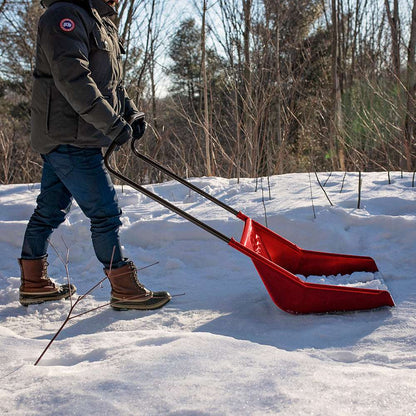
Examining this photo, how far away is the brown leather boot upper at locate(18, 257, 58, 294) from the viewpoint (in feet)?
9.39

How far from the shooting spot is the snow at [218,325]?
1.36 m

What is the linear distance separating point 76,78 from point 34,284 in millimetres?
1298

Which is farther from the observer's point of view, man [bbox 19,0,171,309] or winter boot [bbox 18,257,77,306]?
winter boot [bbox 18,257,77,306]

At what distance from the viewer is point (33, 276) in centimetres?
287

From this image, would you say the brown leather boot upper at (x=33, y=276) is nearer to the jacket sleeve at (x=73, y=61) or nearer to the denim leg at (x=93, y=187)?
the denim leg at (x=93, y=187)

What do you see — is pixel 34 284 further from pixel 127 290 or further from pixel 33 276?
pixel 127 290

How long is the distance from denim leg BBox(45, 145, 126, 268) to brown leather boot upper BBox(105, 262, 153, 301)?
12 centimetres

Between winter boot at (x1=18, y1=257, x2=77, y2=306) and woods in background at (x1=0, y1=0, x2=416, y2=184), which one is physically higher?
woods in background at (x1=0, y1=0, x2=416, y2=184)

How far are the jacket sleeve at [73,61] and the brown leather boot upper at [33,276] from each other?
1017 mm

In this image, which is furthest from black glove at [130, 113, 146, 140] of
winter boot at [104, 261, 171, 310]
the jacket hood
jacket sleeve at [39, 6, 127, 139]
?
winter boot at [104, 261, 171, 310]

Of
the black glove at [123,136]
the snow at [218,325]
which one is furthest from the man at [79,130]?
the snow at [218,325]

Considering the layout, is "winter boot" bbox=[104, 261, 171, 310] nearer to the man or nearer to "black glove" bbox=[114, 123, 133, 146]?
the man

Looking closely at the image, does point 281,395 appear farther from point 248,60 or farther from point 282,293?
point 248,60

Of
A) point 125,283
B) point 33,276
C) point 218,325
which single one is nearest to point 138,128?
point 125,283
